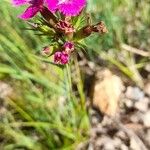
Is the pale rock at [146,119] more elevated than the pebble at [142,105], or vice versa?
the pebble at [142,105]

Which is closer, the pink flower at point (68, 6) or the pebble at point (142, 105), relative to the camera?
the pink flower at point (68, 6)

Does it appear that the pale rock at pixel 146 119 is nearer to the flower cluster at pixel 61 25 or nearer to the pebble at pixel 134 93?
the pebble at pixel 134 93

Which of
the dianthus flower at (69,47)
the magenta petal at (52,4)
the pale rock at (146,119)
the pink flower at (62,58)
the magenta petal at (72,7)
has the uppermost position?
the magenta petal at (52,4)

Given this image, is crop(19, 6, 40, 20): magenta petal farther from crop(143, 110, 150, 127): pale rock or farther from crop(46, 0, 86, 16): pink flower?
crop(143, 110, 150, 127): pale rock

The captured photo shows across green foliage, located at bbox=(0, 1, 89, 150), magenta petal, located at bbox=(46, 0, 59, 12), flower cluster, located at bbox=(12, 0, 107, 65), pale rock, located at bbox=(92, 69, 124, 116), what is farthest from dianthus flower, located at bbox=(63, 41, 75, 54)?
pale rock, located at bbox=(92, 69, 124, 116)

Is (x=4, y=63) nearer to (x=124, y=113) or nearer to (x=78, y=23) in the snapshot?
(x=124, y=113)

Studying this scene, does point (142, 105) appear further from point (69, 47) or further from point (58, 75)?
point (69, 47)

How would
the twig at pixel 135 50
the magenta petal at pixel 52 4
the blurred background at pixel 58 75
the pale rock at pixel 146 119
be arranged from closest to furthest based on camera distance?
1. the magenta petal at pixel 52 4
2. the blurred background at pixel 58 75
3. the pale rock at pixel 146 119
4. the twig at pixel 135 50

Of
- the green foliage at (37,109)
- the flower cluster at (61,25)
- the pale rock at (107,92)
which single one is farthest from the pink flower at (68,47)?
the pale rock at (107,92)
